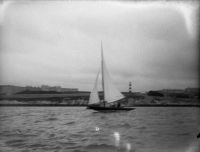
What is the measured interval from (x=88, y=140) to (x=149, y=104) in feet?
420

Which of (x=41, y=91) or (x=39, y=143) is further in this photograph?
(x=41, y=91)

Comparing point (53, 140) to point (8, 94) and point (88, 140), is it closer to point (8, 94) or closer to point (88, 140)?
point (88, 140)

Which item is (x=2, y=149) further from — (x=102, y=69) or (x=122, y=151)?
(x=102, y=69)

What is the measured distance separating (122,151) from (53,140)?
6514 millimetres

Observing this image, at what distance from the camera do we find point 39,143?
21.8 m

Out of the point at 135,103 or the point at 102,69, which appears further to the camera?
the point at 135,103

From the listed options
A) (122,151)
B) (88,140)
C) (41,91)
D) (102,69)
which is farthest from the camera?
(41,91)

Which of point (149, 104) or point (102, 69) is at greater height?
point (102, 69)

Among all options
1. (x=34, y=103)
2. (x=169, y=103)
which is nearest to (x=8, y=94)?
(x=34, y=103)

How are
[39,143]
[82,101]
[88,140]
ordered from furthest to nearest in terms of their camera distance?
[82,101] < [88,140] < [39,143]

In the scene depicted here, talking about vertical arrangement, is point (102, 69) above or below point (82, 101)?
above

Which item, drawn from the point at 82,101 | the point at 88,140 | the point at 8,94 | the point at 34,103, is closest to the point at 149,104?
the point at 82,101

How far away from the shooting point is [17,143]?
2197 cm

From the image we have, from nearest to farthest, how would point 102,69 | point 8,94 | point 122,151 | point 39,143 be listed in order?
point 122,151, point 39,143, point 102,69, point 8,94
